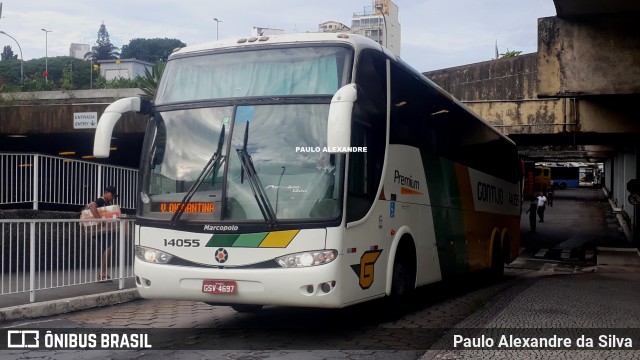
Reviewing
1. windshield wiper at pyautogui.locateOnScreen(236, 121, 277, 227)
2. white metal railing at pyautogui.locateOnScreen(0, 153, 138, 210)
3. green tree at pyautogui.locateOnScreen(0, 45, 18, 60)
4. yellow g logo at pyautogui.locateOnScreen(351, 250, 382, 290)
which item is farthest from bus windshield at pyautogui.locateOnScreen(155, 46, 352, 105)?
green tree at pyautogui.locateOnScreen(0, 45, 18, 60)

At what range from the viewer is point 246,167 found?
27.2 feet

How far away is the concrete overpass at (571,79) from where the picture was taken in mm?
16016

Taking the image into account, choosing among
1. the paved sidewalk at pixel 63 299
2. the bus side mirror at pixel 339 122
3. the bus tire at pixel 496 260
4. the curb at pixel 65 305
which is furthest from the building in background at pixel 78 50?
the bus side mirror at pixel 339 122

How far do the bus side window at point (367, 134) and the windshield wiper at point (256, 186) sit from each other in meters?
0.86

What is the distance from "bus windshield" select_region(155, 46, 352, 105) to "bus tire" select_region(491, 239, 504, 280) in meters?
9.33

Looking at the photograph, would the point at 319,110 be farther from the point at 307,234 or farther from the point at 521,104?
the point at 521,104

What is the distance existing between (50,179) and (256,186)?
10.6 meters

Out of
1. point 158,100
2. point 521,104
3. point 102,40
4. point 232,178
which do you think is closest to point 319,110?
point 232,178

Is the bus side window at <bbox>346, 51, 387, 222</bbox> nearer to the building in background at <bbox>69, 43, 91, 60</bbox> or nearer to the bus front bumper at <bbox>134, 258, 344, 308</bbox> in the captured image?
the bus front bumper at <bbox>134, 258, 344, 308</bbox>

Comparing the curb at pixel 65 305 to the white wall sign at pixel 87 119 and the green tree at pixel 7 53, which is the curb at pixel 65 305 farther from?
the green tree at pixel 7 53

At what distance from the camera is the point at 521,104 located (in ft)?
93.7

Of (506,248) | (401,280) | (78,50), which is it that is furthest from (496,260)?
(78,50)

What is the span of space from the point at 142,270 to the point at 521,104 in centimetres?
2231

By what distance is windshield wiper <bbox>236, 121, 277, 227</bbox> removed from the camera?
8.14m
